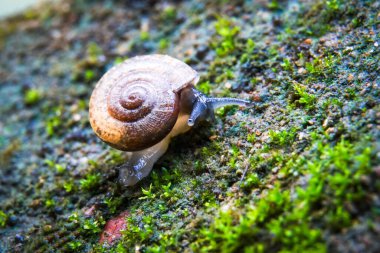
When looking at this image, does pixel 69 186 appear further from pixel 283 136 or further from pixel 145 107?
pixel 283 136

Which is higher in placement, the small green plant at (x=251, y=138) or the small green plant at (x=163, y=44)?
the small green plant at (x=163, y=44)

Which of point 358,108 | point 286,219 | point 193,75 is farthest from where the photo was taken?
point 193,75

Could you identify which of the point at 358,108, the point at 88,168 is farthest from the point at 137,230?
the point at 358,108

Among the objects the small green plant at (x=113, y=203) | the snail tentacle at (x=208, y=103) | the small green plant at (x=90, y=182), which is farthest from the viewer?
the small green plant at (x=90, y=182)

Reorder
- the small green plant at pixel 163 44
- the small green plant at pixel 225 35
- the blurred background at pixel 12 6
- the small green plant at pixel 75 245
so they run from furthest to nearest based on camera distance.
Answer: the blurred background at pixel 12 6 → the small green plant at pixel 163 44 → the small green plant at pixel 225 35 → the small green plant at pixel 75 245

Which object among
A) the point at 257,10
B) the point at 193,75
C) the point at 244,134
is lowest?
the point at 244,134

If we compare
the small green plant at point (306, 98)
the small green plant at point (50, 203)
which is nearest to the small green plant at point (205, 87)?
the small green plant at point (306, 98)

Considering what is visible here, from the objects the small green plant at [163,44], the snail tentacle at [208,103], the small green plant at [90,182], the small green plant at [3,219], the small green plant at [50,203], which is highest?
the small green plant at [163,44]

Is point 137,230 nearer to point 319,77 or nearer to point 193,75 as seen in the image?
point 193,75

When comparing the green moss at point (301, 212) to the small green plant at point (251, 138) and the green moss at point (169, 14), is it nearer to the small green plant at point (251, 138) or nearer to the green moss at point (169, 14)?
the small green plant at point (251, 138)
